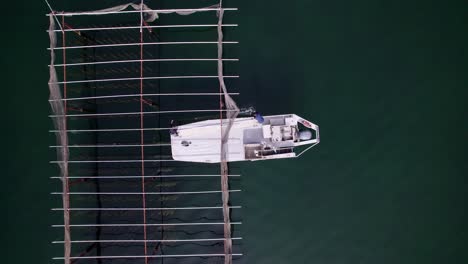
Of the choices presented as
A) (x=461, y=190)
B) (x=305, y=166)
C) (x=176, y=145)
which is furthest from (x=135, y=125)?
(x=461, y=190)

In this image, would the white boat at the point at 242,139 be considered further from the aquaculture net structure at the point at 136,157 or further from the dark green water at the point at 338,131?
the dark green water at the point at 338,131

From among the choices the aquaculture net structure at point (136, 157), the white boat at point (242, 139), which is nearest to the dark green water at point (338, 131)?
the aquaculture net structure at point (136, 157)

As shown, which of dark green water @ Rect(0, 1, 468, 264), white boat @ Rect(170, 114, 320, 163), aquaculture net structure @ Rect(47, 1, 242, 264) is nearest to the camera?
white boat @ Rect(170, 114, 320, 163)

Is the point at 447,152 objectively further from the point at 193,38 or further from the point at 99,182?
the point at 99,182

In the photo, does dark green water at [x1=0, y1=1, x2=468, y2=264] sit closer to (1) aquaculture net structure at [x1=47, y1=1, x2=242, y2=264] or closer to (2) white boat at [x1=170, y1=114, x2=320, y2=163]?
(1) aquaculture net structure at [x1=47, y1=1, x2=242, y2=264]

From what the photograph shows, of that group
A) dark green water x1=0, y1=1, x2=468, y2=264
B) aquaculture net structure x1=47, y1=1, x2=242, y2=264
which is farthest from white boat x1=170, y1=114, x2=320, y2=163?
dark green water x1=0, y1=1, x2=468, y2=264

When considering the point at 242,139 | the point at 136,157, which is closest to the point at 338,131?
the point at 242,139
